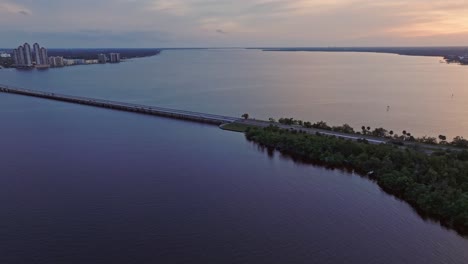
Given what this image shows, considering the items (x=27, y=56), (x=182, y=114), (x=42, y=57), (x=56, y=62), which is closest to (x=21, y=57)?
(x=27, y=56)

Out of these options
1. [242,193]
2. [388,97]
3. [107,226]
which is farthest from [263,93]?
[107,226]

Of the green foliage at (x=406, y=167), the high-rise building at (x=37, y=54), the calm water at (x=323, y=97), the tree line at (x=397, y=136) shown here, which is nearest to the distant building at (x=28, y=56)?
the high-rise building at (x=37, y=54)

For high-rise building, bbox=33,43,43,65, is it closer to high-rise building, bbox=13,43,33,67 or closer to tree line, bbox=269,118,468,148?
high-rise building, bbox=13,43,33,67

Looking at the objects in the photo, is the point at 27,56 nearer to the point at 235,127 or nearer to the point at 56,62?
the point at 56,62

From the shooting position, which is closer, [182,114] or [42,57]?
[182,114]

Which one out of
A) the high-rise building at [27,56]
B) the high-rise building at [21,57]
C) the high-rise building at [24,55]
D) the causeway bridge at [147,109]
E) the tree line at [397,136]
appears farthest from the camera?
the high-rise building at [27,56]

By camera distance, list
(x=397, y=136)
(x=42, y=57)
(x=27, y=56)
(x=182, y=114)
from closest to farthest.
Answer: (x=397, y=136) < (x=182, y=114) < (x=27, y=56) < (x=42, y=57)

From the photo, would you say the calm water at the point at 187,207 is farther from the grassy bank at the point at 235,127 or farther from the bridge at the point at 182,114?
the bridge at the point at 182,114

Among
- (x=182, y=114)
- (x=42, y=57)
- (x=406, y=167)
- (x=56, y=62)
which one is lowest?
(x=406, y=167)
